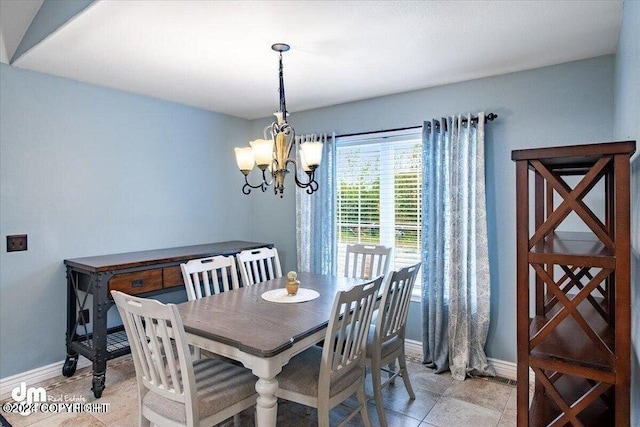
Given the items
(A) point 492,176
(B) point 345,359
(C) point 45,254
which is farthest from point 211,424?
(A) point 492,176

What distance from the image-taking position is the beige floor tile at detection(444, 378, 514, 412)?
2.59m

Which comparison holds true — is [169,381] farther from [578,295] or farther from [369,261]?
[369,261]

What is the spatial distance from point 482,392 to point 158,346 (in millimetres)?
2268

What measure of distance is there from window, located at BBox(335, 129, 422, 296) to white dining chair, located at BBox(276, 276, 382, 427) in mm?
1530

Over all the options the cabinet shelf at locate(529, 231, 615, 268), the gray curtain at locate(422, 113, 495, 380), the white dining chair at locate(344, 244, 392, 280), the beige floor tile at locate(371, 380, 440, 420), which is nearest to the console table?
the white dining chair at locate(344, 244, 392, 280)

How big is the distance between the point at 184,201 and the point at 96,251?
3.11 ft

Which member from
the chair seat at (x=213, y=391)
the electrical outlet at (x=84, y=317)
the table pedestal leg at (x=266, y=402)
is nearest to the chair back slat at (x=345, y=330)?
the table pedestal leg at (x=266, y=402)

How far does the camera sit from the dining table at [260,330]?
5.63ft

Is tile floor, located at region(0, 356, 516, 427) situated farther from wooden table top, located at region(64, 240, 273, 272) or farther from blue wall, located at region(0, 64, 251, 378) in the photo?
wooden table top, located at region(64, 240, 273, 272)

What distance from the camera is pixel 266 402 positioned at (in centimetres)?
173

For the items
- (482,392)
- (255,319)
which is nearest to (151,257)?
(255,319)

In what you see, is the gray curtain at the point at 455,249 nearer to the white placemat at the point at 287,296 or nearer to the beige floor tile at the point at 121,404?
the white placemat at the point at 287,296

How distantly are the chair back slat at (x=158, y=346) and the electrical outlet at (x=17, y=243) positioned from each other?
1674 millimetres

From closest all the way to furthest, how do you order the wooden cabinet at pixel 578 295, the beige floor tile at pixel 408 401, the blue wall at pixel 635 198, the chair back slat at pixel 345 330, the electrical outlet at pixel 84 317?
the wooden cabinet at pixel 578 295 → the blue wall at pixel 635 198 → the chair back slat at pixel 345 330 → the beige floor tile at pixel 408 401 → the electrical outlet at pixel 84 317
